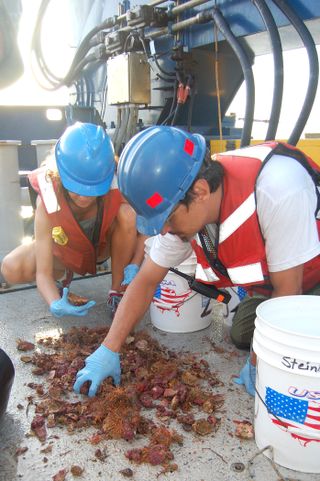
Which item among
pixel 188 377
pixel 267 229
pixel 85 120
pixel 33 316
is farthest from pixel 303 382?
pixel 85 120

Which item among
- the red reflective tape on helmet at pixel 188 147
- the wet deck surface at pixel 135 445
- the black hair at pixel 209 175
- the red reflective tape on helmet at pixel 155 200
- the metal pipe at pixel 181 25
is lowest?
the wet deck surface at pixel 135 445

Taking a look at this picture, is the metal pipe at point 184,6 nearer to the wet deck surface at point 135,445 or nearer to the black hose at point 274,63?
the black hose at point 274,63

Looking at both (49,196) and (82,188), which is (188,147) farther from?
(49,196)

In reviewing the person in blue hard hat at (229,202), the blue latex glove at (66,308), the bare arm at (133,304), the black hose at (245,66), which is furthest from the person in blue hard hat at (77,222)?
the black hose at (245,66)

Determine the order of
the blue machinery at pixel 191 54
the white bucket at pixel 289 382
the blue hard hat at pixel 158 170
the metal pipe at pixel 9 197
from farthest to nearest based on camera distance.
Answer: the metal pipe at pixel 9 197, the blue machinery at pixel 191 54, the blue hard hat at pixel 158 170, the white bucket at pixel 289 382

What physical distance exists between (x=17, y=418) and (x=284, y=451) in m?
0.87

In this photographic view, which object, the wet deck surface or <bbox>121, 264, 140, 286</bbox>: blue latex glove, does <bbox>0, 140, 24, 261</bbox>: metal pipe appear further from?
the wet deck surface

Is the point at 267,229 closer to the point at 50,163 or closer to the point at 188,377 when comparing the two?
the point at 188,377

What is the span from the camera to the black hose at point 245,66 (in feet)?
7.64

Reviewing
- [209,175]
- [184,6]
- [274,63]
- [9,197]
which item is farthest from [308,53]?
[9,197]

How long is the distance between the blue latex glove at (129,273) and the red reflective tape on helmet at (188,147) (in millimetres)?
1151

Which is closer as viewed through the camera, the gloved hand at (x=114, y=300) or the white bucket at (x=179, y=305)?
the white bucket at (x=179, y=305)

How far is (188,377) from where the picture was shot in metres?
1.67

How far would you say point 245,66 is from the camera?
2.33 meters
